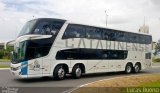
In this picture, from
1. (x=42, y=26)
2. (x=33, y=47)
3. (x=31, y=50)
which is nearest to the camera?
(x=31, y=50)

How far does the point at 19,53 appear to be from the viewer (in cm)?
1991

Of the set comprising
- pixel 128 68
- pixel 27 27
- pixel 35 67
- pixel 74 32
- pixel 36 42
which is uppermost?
pixel 27 27

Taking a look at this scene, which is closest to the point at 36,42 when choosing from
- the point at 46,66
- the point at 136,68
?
the point at 46,66

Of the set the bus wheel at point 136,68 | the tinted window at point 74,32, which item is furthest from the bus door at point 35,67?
the bus wheel at point 136,68

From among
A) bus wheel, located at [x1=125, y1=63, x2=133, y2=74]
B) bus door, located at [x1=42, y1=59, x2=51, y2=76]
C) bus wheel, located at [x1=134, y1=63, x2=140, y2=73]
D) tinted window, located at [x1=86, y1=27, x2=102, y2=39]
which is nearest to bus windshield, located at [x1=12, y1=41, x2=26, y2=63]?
bus door, located at [x1=42, y1=59, x2=51, y2=76]

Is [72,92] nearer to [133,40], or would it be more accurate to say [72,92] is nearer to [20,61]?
[20,61]

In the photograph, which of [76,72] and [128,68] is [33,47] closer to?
[76,72]

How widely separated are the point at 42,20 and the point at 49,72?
3.14 metres

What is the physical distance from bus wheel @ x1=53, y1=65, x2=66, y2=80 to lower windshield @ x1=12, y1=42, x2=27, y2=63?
7.84 feet

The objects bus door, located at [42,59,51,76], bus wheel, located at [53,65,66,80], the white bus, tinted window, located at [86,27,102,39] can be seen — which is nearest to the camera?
the white bus

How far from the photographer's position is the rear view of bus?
63.8ft

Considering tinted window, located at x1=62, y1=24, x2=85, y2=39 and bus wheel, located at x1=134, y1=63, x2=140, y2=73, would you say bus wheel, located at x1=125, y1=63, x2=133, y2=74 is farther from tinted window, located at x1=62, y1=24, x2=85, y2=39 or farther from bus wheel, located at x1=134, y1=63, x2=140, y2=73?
tinted window, located at x1=62, y1=24, x2=85, y2=39

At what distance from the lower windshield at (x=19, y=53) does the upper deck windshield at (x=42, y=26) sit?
32.6 inches

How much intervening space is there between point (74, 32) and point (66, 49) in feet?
4.32
